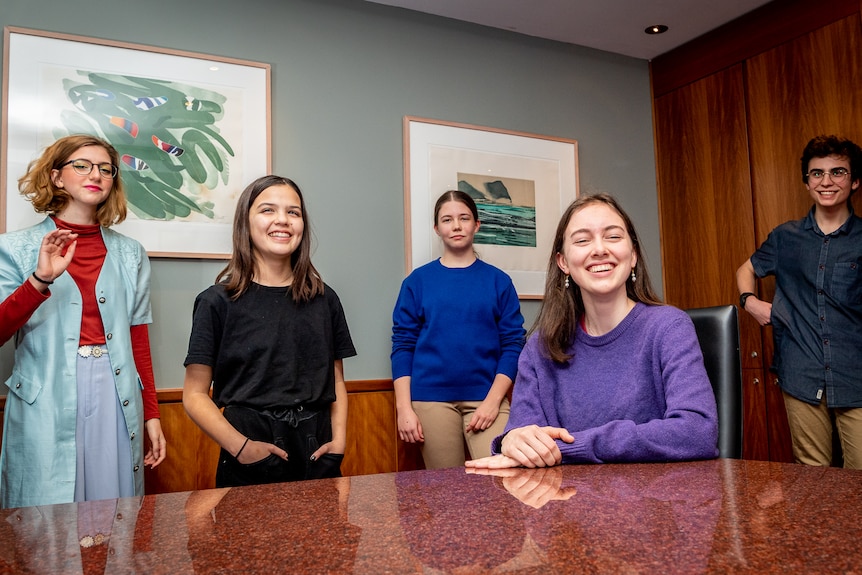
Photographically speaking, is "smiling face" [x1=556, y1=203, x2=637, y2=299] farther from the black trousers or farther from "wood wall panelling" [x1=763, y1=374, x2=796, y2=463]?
"wood wall panelling" [x1=763, y1=374, x2=796, y2=463]

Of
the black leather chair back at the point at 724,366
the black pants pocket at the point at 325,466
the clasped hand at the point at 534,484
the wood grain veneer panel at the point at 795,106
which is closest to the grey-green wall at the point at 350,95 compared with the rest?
the wood grain veneer panel at the point at 795,106

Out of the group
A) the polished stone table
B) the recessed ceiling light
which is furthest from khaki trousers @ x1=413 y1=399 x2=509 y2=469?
the recessed ceiling light

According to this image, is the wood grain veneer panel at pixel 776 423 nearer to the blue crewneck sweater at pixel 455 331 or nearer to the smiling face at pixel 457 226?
the blue crewneck sweater at pixel 455 331

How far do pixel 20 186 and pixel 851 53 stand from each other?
11.9 ft

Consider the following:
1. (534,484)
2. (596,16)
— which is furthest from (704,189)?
(534,484)

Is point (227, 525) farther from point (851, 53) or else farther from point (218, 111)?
point (851, 53)

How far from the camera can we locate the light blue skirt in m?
2.15

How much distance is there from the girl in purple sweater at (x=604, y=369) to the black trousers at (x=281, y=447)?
64 cm

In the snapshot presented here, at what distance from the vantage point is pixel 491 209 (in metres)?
3.61

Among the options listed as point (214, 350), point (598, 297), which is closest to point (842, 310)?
point (598, 297)

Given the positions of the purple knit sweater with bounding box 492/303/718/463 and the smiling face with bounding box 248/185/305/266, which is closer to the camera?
the purple knit sweater with bounding box 492/303/718/463

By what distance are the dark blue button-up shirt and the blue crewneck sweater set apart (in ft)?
3.96

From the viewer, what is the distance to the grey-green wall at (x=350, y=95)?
2.89 meters

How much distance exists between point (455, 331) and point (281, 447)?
4.00 ft
